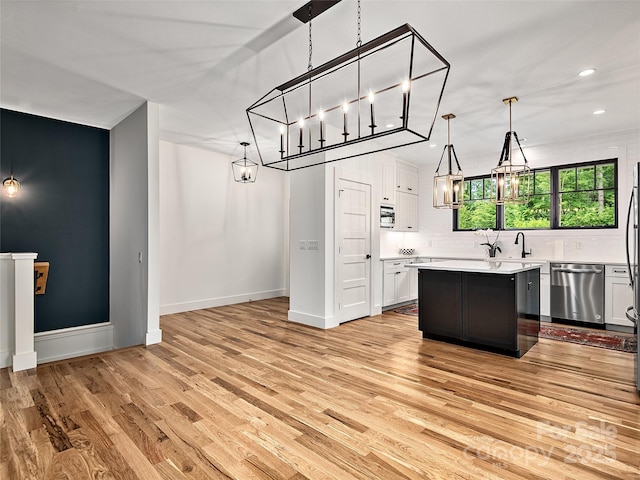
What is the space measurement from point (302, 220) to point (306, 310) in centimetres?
134

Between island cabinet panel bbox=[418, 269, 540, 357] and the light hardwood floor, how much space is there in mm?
193

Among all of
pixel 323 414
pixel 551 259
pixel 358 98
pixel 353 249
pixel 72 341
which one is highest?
pixel 358 98

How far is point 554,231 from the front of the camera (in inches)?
229

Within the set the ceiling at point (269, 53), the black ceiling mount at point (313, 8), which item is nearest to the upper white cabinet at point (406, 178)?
the ceiling at point (269, 53)

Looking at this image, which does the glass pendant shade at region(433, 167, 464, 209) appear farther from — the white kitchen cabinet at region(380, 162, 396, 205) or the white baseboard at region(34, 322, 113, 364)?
the white baseboard at region(34, 322, 113, 364)

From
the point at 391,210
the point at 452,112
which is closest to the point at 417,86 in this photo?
the point at 452,112

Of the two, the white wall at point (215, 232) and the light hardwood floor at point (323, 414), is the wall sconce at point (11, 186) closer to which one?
the white wall at point (215, 232)

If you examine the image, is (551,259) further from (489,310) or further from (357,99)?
(357,99)

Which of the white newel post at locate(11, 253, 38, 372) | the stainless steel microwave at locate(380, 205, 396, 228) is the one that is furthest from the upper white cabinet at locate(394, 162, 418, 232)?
the white newel post at locate(11, 253, 38, 372)

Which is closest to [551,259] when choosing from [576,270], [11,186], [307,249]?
[576,270]

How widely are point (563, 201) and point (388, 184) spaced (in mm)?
2883

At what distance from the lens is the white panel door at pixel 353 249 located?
5113 millimetres

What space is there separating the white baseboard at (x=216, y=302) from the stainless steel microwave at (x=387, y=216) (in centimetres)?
286

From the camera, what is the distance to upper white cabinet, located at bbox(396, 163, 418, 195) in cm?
676
